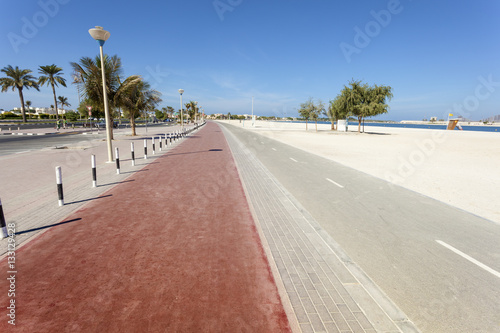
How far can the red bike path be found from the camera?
2848mm

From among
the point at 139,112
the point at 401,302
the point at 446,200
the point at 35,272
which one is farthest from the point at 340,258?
the point at 139,112

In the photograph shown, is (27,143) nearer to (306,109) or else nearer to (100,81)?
(100,81)

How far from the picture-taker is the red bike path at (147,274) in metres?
2.85

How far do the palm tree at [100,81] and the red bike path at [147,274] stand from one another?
61.8 ft

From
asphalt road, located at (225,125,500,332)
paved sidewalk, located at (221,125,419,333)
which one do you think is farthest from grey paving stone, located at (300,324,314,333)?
asphalt road, located at (225,125,500,332)

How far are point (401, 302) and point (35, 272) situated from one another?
17.1ft

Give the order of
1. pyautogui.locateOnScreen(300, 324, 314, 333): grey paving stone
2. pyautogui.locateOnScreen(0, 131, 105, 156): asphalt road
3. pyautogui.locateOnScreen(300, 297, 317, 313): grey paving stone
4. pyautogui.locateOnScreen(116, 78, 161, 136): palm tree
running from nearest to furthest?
pyautogui.locateOnScreen(300, 324, 314, 333): grey paving stone < pyautogui.locateOnScreen(300, 297, 317, 313): grey paving stone < pyautogui.locateOnScreen(0, 131, 105, 156): asphalt road < pyautogui.locateOnScreen(116, 78, 161, 136): palm tree

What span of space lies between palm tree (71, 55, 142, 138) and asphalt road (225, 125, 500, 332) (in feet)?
68.4

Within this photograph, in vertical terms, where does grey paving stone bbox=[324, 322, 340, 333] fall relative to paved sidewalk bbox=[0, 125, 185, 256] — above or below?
below

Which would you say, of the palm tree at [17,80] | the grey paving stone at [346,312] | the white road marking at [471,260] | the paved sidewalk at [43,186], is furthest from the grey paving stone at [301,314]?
the palm tree at [17,80]

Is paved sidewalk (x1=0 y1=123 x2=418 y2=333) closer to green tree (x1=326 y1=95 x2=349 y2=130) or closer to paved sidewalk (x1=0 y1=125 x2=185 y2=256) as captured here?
paved sidewalk (x1=0 y1=125 x2=185 y2=256)

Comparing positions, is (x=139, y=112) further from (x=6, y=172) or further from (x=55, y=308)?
(x=55, y=308)

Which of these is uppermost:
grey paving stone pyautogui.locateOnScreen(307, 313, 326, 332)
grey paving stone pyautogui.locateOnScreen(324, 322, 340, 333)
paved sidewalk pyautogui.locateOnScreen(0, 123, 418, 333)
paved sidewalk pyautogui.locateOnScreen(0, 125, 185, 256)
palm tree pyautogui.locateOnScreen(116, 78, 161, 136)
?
palm tree pyautogui.locateOnScreen(116, 78, 161, 136)

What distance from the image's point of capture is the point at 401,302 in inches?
127
